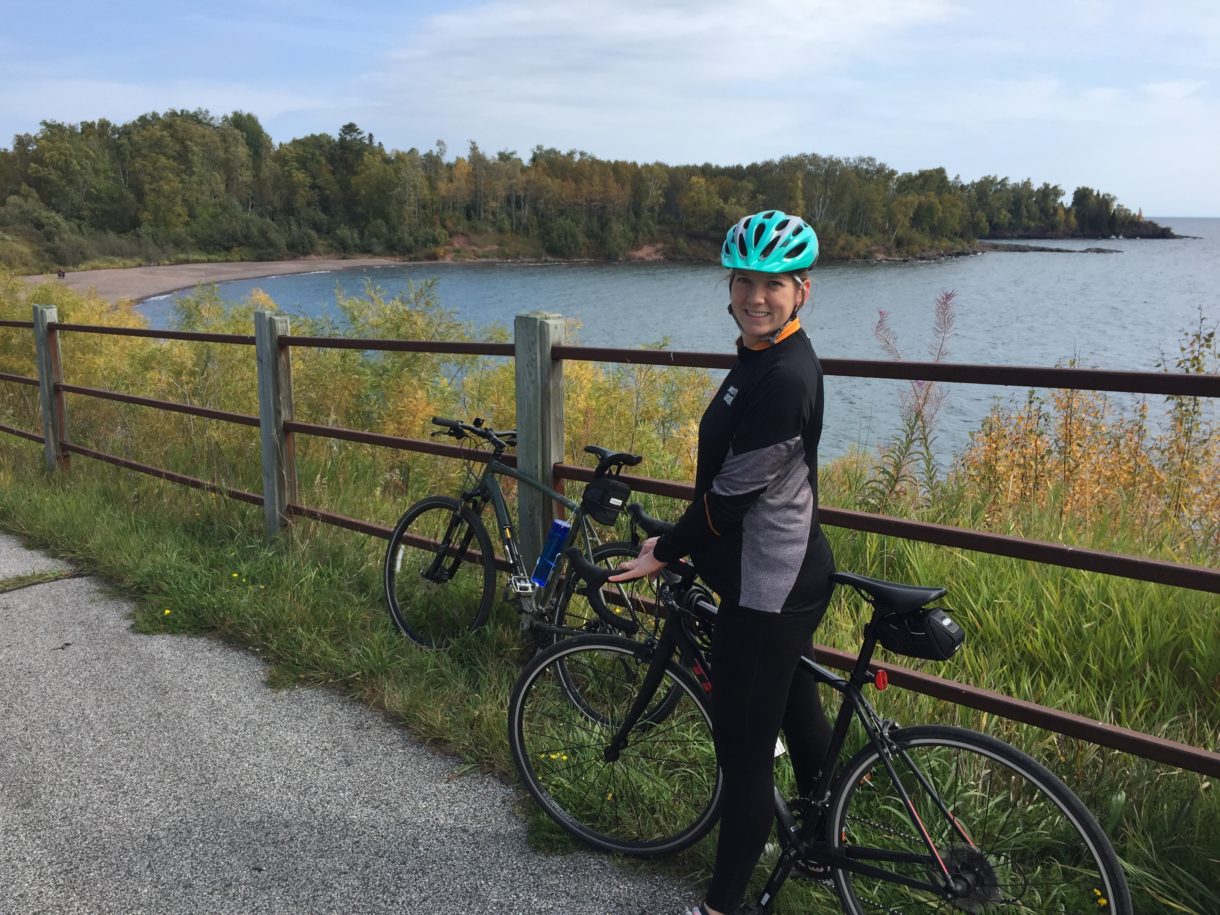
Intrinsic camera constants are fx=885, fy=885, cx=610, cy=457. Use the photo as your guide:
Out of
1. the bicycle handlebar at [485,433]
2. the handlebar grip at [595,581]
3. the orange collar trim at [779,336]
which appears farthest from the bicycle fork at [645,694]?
the bicycle handlebar at [485,433]

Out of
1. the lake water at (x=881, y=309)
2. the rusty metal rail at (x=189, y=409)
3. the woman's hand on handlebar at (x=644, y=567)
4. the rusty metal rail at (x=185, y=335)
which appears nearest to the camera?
the woman's hand on handlebar at (x=644, y=567)

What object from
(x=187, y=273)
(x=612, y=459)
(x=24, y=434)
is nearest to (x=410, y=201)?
(x=187, y=273)

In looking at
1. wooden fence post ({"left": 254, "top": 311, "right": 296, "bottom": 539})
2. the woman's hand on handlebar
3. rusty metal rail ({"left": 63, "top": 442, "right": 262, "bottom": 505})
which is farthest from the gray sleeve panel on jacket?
rusty metal rail ({"left": 63, "top": 442, "right": 262, "bottom": 505})

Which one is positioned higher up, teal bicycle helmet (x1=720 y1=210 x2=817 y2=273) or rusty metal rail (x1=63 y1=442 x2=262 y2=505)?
teal bicycle helmet (x1=720 y1=210 x2=817 y2=273)

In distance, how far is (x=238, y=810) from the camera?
3.14m

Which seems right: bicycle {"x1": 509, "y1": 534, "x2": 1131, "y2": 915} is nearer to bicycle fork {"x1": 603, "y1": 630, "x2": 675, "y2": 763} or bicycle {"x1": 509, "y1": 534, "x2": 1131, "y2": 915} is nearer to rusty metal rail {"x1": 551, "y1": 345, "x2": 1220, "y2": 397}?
bicycle fork {"x1": 603, "y1": 630, "x2": 675, "y2": 763}

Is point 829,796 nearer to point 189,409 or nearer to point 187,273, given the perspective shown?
point 189,409

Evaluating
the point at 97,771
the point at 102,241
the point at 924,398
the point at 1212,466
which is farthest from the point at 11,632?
the point at 102,241

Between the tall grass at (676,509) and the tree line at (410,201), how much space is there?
168ft

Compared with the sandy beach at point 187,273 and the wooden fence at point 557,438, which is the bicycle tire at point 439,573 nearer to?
the wooden fence at point 557,438

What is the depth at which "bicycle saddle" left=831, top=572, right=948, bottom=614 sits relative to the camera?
82.4 inches

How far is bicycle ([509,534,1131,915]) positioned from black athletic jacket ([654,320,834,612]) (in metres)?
0.16

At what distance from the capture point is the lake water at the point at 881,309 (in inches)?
550

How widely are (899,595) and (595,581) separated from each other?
3.04 feet
